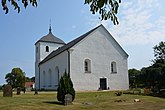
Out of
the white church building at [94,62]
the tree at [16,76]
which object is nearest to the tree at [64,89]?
the white church building at [94,62]

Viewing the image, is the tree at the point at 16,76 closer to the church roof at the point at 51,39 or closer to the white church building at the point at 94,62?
the church roof at the point at 51,39

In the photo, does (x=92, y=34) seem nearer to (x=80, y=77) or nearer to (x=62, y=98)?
(x=80, y=77)

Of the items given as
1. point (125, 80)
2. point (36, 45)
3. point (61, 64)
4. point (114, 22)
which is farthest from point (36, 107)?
point (36, 45)

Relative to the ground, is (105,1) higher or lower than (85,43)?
lower

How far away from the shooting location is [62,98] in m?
19.7

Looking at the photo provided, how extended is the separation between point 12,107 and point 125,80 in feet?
95.2

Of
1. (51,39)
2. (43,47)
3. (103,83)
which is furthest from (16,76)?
(103,83)

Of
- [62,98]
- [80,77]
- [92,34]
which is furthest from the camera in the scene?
[92,34]

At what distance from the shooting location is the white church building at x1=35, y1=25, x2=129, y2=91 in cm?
3862

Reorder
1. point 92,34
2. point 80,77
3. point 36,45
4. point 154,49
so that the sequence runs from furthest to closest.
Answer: point 36,45, point 154,49, point 92,34, point 80,77

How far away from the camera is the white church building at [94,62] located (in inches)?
1521

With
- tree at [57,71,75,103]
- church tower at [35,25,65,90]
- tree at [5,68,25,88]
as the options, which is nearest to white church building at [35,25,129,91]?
church tower at [35,25,65,90]

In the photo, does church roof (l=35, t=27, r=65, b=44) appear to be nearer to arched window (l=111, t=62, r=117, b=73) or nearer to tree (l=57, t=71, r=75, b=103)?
arched window (l=111, t=62, r=117, b=73)

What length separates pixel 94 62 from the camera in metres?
40.4
